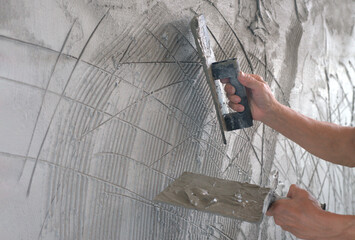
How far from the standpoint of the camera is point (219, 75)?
104 centimetres

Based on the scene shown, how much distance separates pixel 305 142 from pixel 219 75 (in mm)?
466

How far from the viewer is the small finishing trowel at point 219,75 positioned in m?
1.02

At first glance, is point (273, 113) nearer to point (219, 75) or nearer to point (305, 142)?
point (305, 142)

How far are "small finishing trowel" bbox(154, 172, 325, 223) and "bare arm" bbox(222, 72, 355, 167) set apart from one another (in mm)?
303

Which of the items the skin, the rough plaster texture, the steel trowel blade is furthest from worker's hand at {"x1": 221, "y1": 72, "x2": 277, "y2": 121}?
the steel trowel blade

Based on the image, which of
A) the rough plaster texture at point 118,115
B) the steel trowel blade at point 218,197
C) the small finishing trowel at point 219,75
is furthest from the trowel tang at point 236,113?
the steel trowel blade at point 218,197

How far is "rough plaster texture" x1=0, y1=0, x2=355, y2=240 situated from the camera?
2.37 ft

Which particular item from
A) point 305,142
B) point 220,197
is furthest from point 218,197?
point 305,142

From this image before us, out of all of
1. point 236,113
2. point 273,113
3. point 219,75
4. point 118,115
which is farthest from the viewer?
point 273,113

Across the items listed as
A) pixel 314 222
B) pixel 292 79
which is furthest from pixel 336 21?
pixel 314 222

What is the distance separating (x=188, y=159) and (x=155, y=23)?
450 mm

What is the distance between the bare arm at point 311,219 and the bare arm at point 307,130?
29cm

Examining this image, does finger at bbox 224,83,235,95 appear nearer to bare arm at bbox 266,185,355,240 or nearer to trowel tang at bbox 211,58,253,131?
trowel tang at bbox 211,58,253,131

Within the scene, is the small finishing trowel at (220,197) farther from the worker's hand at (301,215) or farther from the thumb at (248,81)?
the thumb at (248,81)
